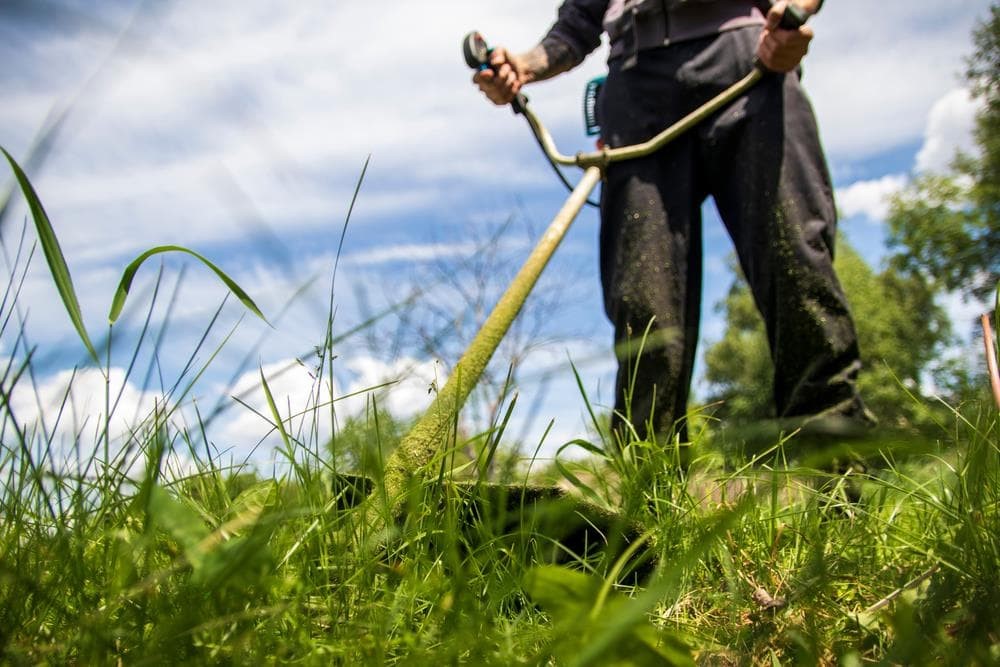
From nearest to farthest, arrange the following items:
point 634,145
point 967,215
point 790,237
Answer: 1. point 790,237
2. point 634,145
3. point 967,215

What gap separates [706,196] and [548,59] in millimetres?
860

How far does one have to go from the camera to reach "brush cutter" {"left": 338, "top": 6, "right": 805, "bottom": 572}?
1226 mm

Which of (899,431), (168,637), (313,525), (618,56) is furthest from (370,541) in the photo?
(618,56)

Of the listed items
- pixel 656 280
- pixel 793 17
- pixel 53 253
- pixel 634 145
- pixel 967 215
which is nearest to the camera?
pixel 53 253

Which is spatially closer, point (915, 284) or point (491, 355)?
point (491, 355)

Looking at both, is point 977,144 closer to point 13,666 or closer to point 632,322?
point 632,322

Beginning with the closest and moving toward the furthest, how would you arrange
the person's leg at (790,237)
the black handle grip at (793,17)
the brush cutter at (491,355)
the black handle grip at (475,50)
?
the brush cutter at (491,355) → the black handle grip at (793,17) → the person's leg at (790,237) → the black handle grip at (475,50)

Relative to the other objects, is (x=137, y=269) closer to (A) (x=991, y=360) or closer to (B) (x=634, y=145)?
(A) (x=991, y=360)

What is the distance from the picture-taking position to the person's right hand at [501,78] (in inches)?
117

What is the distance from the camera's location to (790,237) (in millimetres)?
2570

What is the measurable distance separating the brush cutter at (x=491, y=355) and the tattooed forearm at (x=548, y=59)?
146 millimetres

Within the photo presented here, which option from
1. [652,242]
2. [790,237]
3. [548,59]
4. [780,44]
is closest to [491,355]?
[652,242]

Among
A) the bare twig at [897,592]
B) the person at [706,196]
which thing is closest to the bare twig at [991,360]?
the bare twig at [897,592]

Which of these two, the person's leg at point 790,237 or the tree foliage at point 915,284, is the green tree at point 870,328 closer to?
the tree foliage at point 915,284
